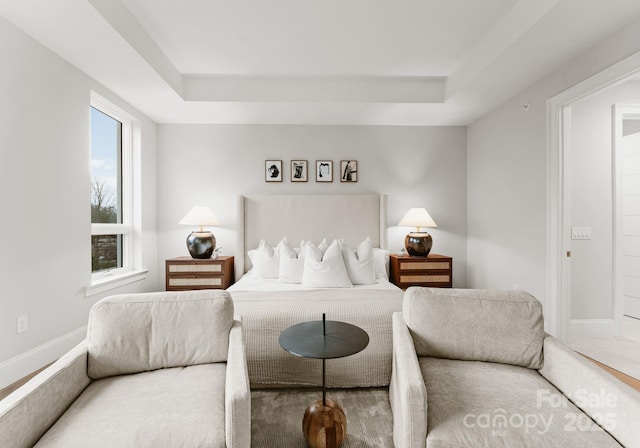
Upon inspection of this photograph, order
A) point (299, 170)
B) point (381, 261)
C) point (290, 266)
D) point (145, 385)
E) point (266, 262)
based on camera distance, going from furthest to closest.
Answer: point (299, 170) < point (381, 261) < point (266, 262) < point (290, 266) < point (145, 385)

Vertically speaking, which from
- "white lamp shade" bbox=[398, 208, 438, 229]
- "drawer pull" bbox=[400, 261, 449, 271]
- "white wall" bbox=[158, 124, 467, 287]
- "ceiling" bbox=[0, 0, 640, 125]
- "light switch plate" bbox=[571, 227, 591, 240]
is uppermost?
"ceiling" bbox=[0, 0, 640, 125]

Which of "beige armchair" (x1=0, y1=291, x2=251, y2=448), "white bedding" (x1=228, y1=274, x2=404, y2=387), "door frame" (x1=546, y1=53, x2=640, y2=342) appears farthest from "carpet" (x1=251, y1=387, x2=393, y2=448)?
"door frame" (x1=546, y1=53, x2=640, y2=342)

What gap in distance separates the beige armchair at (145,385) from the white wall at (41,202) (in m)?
1.28

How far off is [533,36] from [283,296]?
271 cm

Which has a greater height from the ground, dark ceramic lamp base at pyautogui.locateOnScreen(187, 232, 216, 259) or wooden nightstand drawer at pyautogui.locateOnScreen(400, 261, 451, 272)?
dark ceramic lamp base at pyautogui.locateOnScreen(187, 232, 216, 259)

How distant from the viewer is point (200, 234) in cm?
403

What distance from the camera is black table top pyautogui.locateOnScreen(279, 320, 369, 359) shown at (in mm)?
1498

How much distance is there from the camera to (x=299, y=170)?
176 inches

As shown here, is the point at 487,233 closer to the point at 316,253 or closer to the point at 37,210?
the point at 316,253

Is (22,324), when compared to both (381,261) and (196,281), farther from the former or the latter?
(381,261)

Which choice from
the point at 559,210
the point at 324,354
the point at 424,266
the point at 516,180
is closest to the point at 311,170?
the point at 424,266

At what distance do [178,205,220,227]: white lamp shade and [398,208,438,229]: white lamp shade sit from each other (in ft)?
7.78

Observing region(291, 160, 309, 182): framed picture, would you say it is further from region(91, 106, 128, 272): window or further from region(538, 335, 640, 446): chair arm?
region(538, 335, 640, 446): chair arm

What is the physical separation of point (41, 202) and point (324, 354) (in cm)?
248
